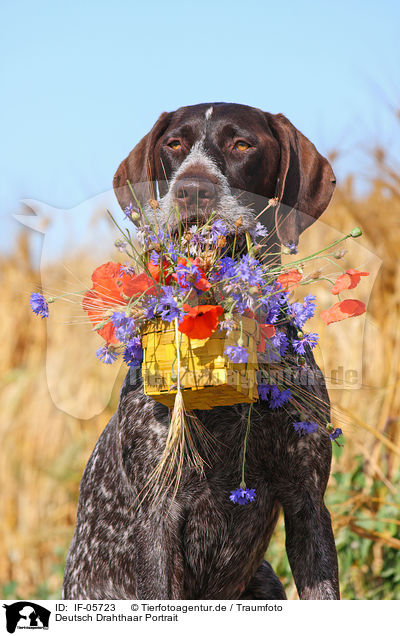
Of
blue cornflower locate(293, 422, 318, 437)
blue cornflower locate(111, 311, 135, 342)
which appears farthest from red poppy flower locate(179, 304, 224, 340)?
blue cornflower locate(293, 422, 318, 437)

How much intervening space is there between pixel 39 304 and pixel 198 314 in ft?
2.05

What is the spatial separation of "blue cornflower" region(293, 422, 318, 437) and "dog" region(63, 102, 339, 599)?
0.12 feet

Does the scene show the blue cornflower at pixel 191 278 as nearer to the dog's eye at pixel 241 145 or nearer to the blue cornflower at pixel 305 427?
the blue cornflower at pixel 305 427

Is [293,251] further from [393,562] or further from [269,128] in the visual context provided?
[393,562]

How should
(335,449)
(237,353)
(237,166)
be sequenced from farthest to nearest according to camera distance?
1. (335,449)
2. (237,166)
3. (237,353)

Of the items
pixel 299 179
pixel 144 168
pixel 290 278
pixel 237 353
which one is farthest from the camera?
pixel 144 168

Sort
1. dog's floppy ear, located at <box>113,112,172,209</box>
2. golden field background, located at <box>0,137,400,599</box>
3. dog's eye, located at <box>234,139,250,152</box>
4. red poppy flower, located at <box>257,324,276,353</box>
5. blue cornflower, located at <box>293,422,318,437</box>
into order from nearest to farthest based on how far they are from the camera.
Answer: red poppy flower, located at <box>257,324,276,353</box> < blue cornflower, located at <box>293,422,318,437</box> < dog's eye, located at <box>234,139,250,152</box> < dog's floppy ear, located at <box>113,112,172,209</box> < golden field background, located at <box>0,137,400,599</box>

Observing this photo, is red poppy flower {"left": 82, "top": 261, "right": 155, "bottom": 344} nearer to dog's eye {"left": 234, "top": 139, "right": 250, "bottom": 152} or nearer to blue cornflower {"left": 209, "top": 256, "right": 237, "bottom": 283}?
blue cornflower {"left": 209, "top": 256, "right": 237, "bottom": 283}

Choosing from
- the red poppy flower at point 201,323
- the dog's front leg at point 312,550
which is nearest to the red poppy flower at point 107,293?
the red poppy flower at point 201,323

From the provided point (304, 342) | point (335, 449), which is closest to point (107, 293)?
point (304, 342)

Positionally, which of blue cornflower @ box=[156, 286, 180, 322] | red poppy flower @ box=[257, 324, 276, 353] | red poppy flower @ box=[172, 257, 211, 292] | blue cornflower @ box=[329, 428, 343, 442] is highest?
red poppy flower @ box=[172, 257, 211, 292]

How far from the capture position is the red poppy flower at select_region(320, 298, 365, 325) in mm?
3014

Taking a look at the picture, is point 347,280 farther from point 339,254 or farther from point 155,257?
point 155,257
